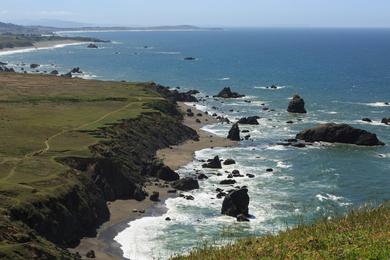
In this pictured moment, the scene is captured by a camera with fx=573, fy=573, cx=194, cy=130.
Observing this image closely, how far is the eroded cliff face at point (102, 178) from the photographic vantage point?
190 ft

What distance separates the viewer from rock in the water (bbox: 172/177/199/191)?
79.7 metres

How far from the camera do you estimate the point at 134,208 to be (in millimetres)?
71875

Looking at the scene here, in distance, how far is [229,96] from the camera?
173m

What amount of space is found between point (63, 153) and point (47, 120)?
26585mm

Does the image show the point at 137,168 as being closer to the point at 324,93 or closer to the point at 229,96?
the point at 229,96

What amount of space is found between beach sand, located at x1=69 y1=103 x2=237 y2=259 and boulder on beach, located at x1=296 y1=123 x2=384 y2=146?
51.6 ft

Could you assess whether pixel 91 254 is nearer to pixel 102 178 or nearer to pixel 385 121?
pixel 102 178

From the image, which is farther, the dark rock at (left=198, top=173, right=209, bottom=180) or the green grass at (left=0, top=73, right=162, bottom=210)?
the dark rock at (left=198, top=173, right=209, bottom=180)

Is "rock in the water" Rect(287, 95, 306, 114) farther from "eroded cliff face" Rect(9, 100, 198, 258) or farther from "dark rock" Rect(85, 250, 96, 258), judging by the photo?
"dark rock" Rect(85, 250, 96, 258)

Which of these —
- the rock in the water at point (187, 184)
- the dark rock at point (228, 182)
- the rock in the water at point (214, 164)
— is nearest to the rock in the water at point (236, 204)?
the rock in the water at point (187, 184)

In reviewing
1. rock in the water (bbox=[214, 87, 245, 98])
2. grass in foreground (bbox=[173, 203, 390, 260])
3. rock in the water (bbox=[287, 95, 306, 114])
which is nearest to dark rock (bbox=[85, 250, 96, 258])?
grass in foreground (bbox=[173, 203, 390, 260])

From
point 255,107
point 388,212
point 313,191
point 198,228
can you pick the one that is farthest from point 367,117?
point 388,212

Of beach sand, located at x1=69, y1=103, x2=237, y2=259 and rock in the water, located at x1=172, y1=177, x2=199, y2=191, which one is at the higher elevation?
rock in the water, located at x1=172, y1=177, x2=199, y2=191

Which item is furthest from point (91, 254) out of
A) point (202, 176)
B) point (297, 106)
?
point (297, 106)
